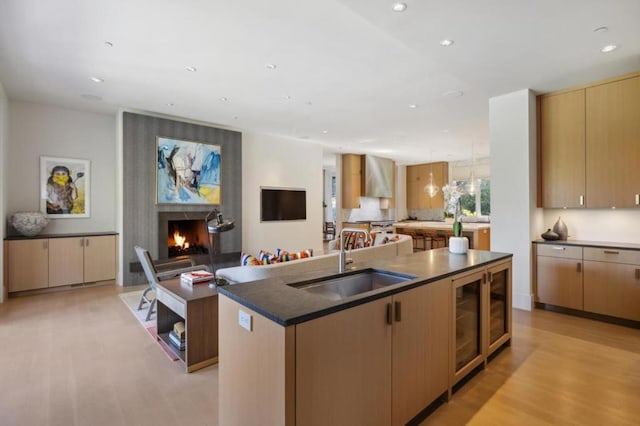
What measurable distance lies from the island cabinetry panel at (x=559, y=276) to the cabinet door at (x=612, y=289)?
0.29 feet

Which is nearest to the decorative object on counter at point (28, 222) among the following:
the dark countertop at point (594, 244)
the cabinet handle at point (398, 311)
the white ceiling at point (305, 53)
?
the white ceiling at point (305, 53)

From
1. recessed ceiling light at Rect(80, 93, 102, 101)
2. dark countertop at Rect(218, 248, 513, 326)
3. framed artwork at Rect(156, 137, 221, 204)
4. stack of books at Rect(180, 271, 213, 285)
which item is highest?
recessed ceiling light at Rect(80, 93, 102, 101)

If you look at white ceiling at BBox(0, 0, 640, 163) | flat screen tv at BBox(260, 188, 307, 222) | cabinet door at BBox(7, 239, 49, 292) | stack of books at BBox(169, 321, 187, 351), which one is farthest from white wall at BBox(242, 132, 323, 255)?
stack of books at BBox(169, 321, 187, 351)

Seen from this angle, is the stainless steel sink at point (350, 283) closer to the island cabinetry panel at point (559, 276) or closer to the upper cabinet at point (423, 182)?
the island cabinetry panel at point (559, 276)

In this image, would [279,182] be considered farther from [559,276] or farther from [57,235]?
[559,276]

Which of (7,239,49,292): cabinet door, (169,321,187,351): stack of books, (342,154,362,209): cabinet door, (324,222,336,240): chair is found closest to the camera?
(169,321,187,351): stack of books

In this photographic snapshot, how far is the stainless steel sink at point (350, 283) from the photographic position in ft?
6.59

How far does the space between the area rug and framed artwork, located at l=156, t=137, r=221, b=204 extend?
1.67 m

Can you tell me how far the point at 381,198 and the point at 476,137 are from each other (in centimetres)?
Answer: 375

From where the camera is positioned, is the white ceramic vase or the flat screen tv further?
the flat screen tv

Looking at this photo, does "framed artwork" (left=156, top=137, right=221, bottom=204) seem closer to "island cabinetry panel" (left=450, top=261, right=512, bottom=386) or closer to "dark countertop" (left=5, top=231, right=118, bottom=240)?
"dark countertop" (left=5, top=231, right=118, bottom=240)

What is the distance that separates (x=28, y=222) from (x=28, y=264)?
25.0 inches

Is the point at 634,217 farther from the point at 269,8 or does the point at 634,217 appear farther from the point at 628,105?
the point at 269,8

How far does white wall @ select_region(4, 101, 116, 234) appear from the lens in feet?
16.6
